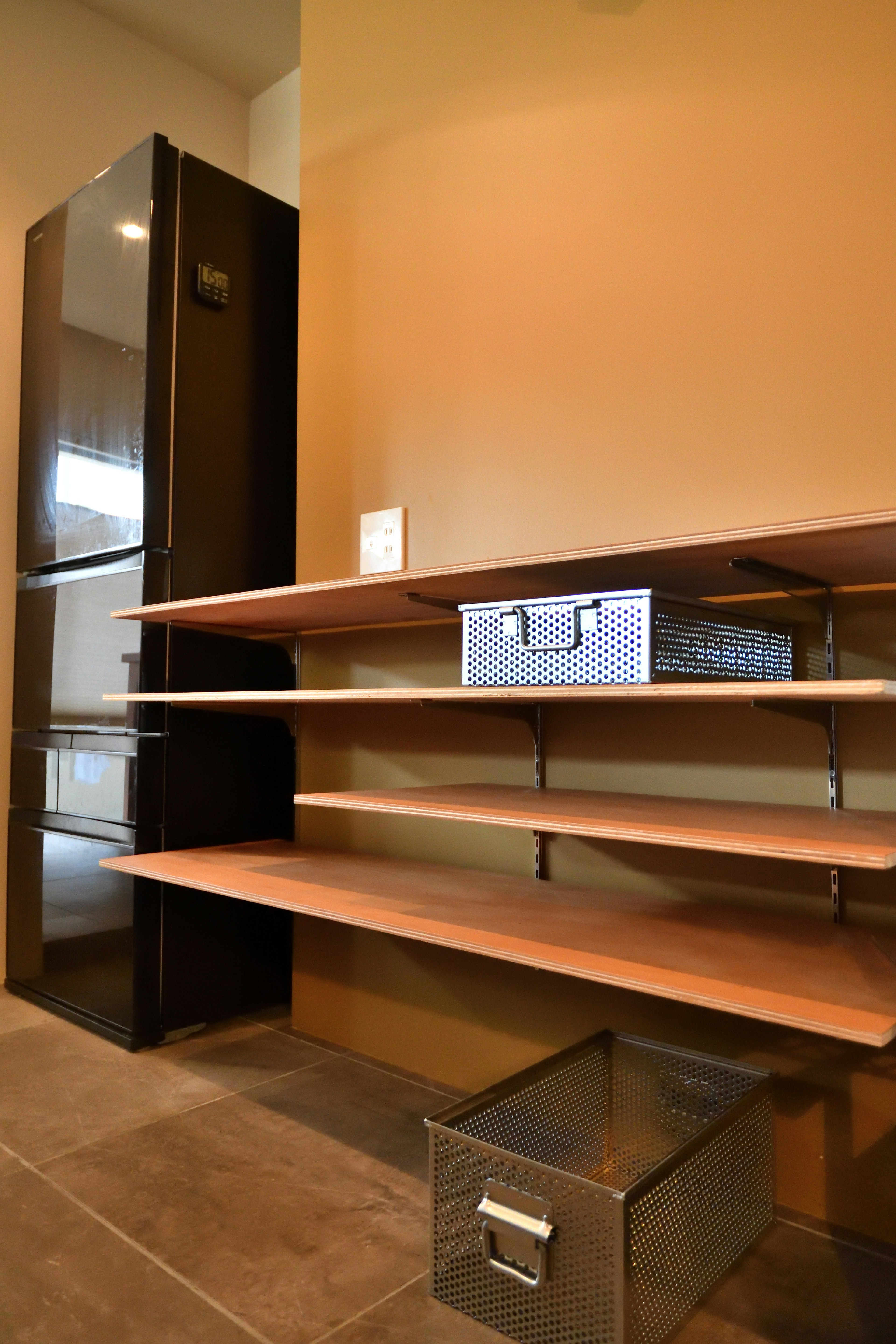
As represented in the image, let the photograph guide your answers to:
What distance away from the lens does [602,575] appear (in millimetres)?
1603

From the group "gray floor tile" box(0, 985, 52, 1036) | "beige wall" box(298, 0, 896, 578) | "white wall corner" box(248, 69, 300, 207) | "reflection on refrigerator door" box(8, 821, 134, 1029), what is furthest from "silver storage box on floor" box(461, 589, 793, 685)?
"white wall corner" box(248, 69, 300, 207)

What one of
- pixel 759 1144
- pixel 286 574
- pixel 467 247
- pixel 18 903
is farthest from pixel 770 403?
pixel 18 903

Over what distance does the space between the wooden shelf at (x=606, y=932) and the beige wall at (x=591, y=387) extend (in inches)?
5.0

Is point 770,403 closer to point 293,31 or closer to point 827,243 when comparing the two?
point 827,243

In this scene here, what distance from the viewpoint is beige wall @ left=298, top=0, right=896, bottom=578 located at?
1609mm

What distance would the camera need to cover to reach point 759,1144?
1.56m

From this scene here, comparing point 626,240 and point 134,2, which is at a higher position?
point 134,2

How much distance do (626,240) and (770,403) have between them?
0.50m

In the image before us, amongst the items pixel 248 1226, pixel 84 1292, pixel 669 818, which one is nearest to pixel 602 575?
pixel 669 818

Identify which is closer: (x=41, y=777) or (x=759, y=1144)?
(x=759, y=1144)

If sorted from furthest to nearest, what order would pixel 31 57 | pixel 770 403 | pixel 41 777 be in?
pixel 31 57 < pixel 41 777 < pixel 770 403

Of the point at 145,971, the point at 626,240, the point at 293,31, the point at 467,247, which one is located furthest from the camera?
the point at 293,31

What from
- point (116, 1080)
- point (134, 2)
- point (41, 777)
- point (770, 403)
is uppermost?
point (134, 2)

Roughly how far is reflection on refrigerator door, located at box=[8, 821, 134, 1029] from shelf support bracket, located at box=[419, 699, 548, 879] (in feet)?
3.28
